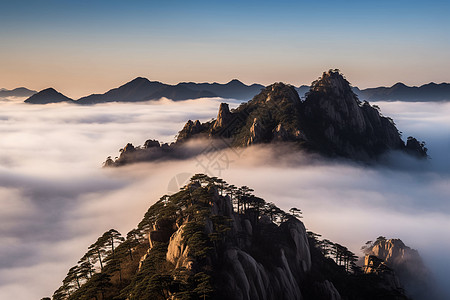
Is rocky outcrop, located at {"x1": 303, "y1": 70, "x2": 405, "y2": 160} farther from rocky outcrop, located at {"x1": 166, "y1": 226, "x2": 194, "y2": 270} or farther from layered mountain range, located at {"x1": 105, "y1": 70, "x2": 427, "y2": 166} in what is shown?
rocky outcrop, located at {"x1": 166, "y1": 226, "x2": 194, "y2": 270}

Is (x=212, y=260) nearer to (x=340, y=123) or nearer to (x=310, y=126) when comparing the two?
(x=310, y=126)

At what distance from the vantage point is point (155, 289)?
39.4 m

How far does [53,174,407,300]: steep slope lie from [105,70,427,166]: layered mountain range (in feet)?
329

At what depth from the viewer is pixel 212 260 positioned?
158 feet

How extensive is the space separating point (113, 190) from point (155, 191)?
36.0m

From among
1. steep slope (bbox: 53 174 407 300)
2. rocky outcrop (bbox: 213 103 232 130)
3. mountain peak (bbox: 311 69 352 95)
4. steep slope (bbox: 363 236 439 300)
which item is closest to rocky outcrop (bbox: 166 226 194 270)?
steep slope (bbox: 53 174 407 300)

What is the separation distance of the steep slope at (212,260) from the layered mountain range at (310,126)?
100 m

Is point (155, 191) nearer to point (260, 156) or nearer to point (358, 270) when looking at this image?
point (260, 156)

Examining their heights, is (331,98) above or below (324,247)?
above

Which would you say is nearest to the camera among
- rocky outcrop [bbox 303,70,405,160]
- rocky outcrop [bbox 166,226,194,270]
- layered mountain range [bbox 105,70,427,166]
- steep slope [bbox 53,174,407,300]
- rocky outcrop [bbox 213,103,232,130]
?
steep slope [bbox 53,174,407,300]

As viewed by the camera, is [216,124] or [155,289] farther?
[216,124]

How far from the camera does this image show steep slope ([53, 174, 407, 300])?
42844mm

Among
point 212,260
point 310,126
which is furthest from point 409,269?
point 310,126

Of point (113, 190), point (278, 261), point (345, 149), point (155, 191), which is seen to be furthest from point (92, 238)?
point (345, 149)
